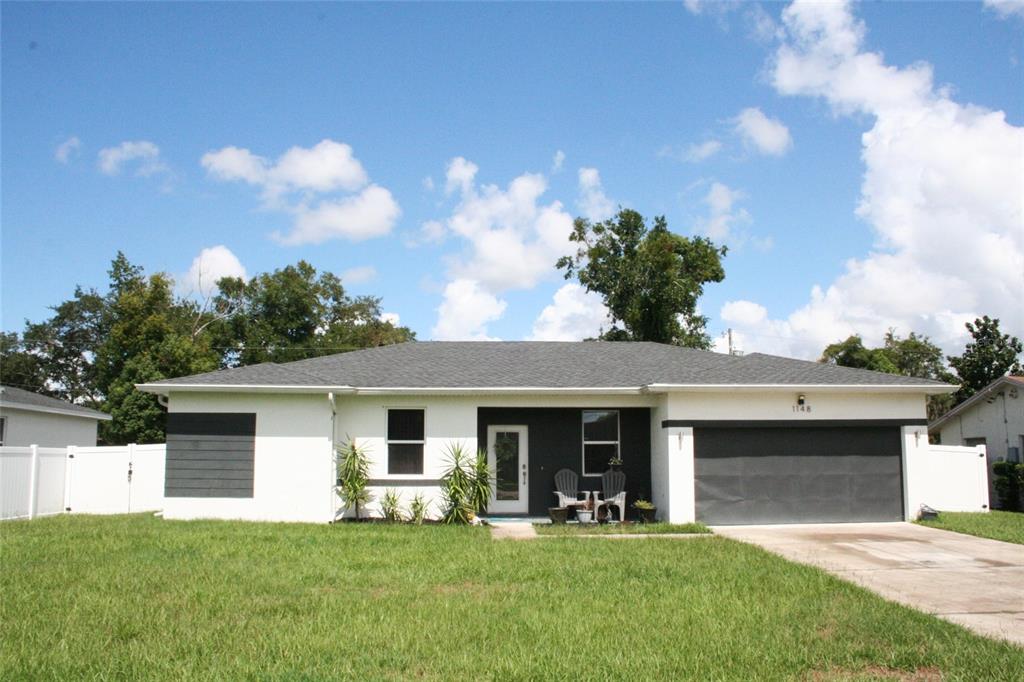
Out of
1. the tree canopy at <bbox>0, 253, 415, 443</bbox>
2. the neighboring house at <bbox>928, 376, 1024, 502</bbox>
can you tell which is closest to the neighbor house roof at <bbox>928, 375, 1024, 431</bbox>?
the neighboring house at <bbox>928, 376, 1024, 502</bbox>

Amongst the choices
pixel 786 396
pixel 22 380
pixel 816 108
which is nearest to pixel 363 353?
pixel 786 396

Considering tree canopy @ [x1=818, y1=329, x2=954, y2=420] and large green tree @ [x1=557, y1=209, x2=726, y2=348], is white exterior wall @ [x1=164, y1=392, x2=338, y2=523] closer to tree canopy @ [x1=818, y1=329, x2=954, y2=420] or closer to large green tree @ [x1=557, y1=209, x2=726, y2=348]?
large green tree @ [x1=557, y1=209, x2=726, y2=348]

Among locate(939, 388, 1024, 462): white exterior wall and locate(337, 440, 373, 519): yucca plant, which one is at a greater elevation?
locate(939, 388, 1024, 462): white exterior wall

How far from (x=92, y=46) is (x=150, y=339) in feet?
64.4

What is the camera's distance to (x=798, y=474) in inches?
626

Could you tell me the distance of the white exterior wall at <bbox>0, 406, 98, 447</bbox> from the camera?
68.5 ft

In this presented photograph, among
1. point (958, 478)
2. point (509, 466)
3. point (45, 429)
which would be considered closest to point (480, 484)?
point (509, 466)

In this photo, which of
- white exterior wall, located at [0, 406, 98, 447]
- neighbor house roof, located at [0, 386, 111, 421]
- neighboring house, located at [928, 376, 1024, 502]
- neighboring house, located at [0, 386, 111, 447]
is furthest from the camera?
neighboring house, located at [928, 376, 1024, 502]

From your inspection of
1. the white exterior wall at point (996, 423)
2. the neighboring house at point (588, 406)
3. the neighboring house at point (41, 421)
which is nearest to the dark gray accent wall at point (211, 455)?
the neighboring house at point (588, 406)

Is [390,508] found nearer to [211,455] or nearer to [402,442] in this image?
[402,442]

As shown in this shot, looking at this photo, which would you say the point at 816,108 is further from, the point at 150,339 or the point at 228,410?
the point at 150,339

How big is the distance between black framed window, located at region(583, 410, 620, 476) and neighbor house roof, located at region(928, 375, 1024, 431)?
474 inches

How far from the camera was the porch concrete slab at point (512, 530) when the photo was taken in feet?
44.6

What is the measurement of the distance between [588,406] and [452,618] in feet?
32.8
